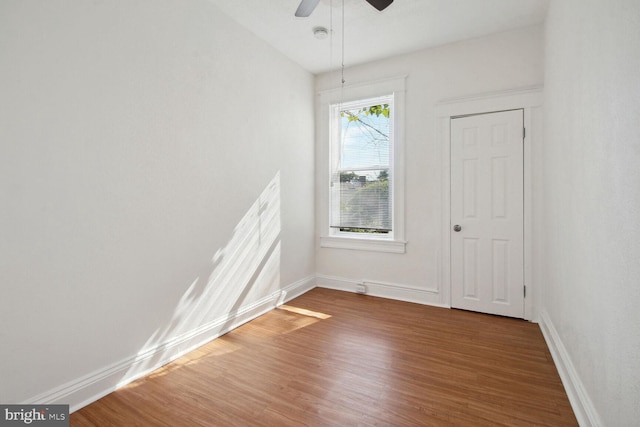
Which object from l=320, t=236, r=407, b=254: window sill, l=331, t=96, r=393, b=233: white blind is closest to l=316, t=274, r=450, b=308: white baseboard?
l=320, t=236, r=407, b=254: window sill

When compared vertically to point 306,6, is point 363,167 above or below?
below

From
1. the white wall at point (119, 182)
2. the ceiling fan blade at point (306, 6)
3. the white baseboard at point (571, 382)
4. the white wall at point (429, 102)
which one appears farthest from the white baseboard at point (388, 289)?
the ceiling fan blade at point (306, 6)

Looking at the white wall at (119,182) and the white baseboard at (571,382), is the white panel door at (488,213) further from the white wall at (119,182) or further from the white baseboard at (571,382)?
the white wall at (119,182)

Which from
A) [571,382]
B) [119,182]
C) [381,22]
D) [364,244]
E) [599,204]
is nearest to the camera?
[599,204]

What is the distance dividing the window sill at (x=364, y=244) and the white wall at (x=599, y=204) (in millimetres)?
1644

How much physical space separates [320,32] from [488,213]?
2.60m

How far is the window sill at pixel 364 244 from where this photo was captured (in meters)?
3.74

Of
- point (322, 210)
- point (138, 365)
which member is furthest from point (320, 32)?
point (138, 365)

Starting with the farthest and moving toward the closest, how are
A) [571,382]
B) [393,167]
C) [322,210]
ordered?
[322,210] → [393,167] → [571,382]

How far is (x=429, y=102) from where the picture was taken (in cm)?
352

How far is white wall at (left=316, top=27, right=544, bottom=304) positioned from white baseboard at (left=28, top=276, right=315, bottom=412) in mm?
1726

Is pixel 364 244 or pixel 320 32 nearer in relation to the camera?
pixel 320 32

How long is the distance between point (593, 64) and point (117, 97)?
9.12ft

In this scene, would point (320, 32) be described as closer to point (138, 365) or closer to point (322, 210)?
point (322, 210)
